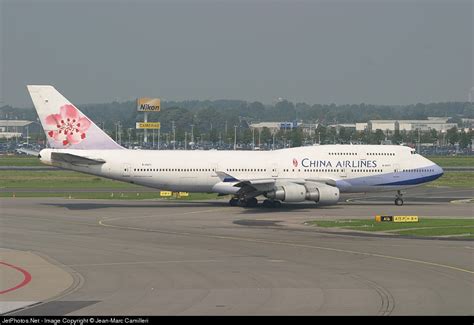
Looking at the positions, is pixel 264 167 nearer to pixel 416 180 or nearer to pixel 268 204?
pixel 268 204

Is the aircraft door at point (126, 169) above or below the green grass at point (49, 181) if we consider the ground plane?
above

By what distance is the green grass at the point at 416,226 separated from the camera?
132ft

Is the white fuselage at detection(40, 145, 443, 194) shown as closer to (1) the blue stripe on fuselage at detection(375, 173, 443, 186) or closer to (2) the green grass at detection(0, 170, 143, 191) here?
(1) the blue stripe on fuselage at detection(375, 173, 443, 186)

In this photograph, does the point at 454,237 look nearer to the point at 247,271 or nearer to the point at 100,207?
the point at 247,271

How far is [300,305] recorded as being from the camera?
72.0 feet

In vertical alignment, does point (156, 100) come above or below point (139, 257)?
above

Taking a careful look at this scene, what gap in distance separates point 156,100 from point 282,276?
541ft

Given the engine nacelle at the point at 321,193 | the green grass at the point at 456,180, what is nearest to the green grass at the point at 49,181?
the engine nacelle at the point at 321,193

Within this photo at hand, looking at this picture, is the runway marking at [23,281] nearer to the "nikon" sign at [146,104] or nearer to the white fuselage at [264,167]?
the white fuselage at [264,167]

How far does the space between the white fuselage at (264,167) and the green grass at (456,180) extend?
2307 cm

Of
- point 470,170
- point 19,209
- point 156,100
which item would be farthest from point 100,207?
point 156,100

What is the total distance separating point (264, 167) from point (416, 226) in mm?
17055

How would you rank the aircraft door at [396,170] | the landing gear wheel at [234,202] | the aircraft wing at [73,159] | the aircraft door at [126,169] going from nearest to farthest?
the aircraft wing at [73,159]
the aircraft door at [126,169]
the landing gear wheel at [234,202]
the aircraft door at [396,170]

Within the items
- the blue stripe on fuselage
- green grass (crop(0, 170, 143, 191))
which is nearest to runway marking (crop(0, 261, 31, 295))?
the blue stripe on fuselage
